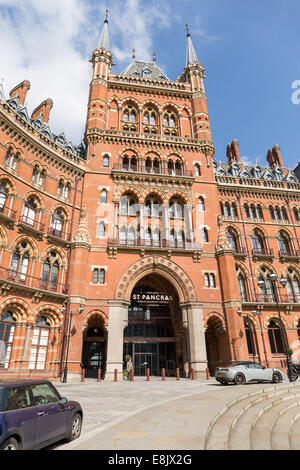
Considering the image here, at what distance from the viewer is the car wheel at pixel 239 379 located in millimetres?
17095

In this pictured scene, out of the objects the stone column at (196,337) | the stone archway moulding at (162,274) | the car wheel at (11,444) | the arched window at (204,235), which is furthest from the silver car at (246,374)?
the arched window at (204,235)

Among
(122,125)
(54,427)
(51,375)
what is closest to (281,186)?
(122,125)

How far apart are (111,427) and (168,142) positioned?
31850 millimetres

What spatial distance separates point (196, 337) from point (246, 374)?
9.25 metres

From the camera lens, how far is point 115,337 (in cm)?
2516

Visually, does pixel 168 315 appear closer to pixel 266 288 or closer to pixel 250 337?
pixel 250 337

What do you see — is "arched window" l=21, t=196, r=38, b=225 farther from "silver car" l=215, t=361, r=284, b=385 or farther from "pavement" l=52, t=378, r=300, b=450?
"silver car" l=215, t=361, r=284, b=385

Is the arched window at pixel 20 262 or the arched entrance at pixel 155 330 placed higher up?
the arched window at pixel 20 262

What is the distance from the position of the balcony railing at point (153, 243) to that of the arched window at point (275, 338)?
11916mm

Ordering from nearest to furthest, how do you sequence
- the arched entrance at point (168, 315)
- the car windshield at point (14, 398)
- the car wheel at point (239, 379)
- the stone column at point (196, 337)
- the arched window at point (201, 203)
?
1. the car windshield at point (14, 398)
2. the car wheel at point (239, 379)
3. the arched entrance at point (168, 315)
4. the stone column at point (196, 337)
5. the arched window at point (201, 203)

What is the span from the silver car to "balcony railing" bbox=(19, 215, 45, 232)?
60.4 feet

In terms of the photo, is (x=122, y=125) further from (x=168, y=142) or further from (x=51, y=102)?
(x=51, y=102)

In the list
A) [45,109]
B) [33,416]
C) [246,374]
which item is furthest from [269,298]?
[45,109]

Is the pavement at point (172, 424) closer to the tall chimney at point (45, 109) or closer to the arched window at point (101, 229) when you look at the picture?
the arched window at point (101, 229)
